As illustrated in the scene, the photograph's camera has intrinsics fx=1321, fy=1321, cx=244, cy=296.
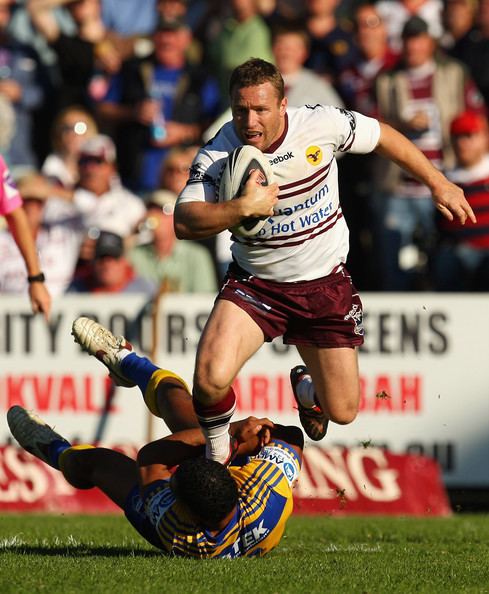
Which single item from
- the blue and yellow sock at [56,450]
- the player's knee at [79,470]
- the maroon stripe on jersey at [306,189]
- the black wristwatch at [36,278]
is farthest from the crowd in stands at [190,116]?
the player's knee at [79,470]

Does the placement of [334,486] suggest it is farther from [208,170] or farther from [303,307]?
[208,170]

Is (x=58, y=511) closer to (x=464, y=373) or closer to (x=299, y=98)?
(x=464, y=373)

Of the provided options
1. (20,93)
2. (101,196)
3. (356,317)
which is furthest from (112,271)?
(356,317)

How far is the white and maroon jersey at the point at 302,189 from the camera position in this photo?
719 centimetres

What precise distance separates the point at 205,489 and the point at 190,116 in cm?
780

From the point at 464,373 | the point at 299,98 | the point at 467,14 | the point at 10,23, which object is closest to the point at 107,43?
the point at 10,23

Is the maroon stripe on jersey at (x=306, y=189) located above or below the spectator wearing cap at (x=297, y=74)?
below

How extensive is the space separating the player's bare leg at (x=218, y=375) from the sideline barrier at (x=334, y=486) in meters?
3.23

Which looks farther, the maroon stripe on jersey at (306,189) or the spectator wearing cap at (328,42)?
the spectator wearing cap at (328,42)

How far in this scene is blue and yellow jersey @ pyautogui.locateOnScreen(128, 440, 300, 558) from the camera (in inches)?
251

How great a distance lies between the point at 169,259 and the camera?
11977 millimetres

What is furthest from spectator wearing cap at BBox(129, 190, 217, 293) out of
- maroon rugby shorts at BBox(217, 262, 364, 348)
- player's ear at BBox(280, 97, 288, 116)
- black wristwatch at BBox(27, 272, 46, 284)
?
player's ear at BBox(280, 97, 288, 116)

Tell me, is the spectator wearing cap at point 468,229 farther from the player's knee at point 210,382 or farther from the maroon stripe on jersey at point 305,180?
the player's knee at point 210,382

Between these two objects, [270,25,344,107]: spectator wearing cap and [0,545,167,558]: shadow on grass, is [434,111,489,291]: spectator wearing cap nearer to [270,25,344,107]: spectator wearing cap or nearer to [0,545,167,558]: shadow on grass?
[270,25,344,107]: spectator wearing cap
